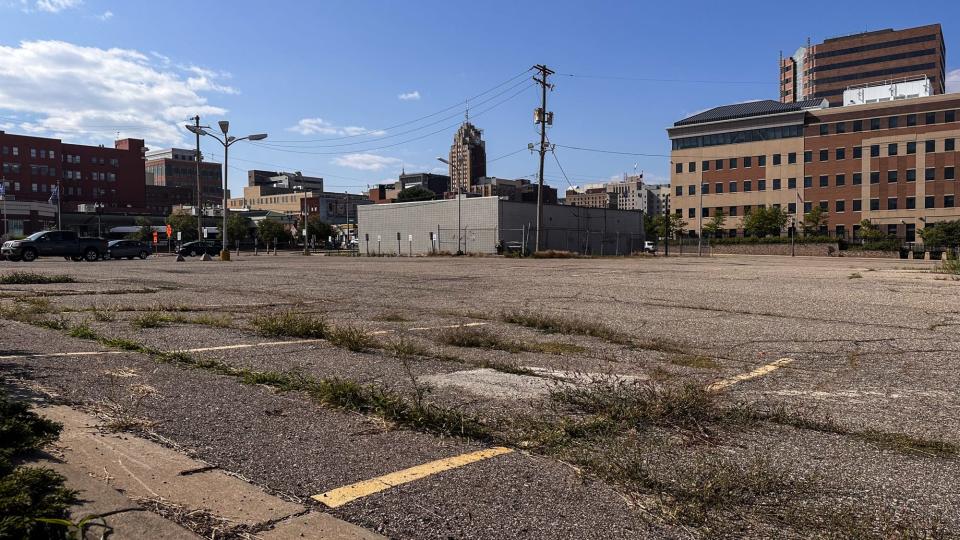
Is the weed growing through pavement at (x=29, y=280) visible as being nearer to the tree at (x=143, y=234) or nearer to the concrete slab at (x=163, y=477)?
the concrete slab at (x=163, y=477)

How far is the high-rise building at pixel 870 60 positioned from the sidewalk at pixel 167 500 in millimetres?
156111

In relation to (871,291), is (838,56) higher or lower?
higher

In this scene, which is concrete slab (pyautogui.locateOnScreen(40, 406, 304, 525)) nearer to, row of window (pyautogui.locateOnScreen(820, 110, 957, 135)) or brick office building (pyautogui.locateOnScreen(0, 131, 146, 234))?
row of window (pyautogui.locateOnScreen(820, 110, 957, 135))

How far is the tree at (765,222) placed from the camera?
89562mm

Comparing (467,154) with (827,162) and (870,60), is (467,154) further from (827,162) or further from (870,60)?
(870,60)

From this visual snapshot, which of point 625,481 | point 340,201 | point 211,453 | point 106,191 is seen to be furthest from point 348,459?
point 340,201

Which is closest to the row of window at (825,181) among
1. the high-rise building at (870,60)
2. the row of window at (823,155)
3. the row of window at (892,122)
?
the row of window at (823,155)

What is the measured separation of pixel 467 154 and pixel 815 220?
303 feet

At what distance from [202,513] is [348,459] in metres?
0.96

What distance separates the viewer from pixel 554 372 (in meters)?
6.65

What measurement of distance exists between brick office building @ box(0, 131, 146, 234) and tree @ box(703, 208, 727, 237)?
10233 centimetres

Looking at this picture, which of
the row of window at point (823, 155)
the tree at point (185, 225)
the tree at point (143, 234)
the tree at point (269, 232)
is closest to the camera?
the row of window at point (823, 155)

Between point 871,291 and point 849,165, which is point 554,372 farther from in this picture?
point 849,165

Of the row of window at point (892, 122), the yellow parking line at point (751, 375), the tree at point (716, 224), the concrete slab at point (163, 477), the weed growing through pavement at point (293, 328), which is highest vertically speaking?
the row of window at point (892, 122)
